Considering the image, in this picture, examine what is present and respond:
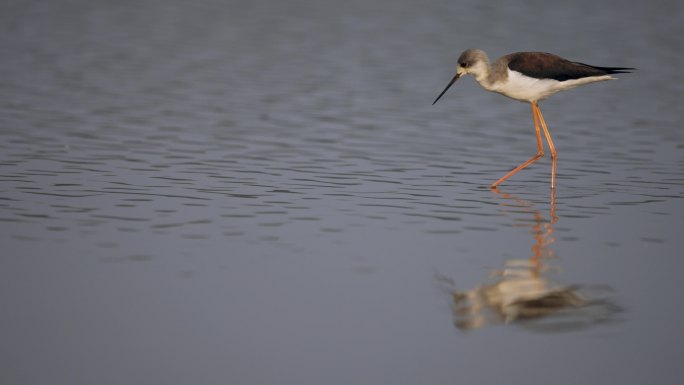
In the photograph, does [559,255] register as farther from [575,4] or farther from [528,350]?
[575,4]

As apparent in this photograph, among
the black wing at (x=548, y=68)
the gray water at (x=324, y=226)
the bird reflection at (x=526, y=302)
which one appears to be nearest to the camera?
the gray water at (x=324, y=226)

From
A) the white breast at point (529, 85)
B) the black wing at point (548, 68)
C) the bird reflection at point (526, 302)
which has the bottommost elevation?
the bird reflection at point (526, 302)

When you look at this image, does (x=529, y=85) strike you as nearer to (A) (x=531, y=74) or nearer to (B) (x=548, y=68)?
(A) (x=531, y=74)

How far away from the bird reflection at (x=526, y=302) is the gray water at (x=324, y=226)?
0.02 meters

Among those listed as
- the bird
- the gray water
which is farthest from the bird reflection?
the bird

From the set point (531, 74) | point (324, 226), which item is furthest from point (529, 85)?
point (324, 226)

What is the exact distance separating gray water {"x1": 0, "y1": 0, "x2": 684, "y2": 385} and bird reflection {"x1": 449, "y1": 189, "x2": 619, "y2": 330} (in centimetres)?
2

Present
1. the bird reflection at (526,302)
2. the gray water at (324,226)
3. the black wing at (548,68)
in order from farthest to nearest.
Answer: the black wing at (548,68) < the bird reflection at (526,302) < the gray water at (324,226)

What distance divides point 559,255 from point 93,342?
2.84m

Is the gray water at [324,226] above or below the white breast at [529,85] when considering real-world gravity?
below

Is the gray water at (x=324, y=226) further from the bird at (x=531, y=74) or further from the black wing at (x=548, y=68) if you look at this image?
the black wing at (x=548, y=68)

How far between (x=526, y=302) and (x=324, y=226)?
1.75m

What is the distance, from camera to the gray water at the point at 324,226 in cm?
446

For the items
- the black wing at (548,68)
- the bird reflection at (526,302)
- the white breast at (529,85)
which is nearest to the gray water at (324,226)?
the bird reflection at (526,302)
